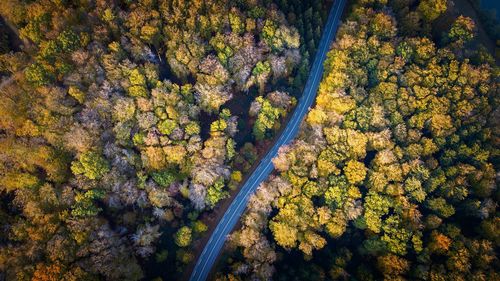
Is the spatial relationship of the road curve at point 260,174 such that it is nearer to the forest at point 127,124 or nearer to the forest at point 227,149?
the forest at point 227,149

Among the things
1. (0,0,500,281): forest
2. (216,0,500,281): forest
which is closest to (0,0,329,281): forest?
(0,0,500,281): forest

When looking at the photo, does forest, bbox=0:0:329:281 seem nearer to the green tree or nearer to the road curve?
the green tree

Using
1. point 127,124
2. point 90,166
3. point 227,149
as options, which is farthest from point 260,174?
point 90,166

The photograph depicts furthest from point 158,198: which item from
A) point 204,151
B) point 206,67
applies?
point 206,67

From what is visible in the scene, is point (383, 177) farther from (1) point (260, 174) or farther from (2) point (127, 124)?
(2) point (127, 124)

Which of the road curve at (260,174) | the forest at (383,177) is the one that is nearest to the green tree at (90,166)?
the road curve at (260,174)

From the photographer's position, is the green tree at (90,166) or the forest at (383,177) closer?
the green tree at (90,166)
